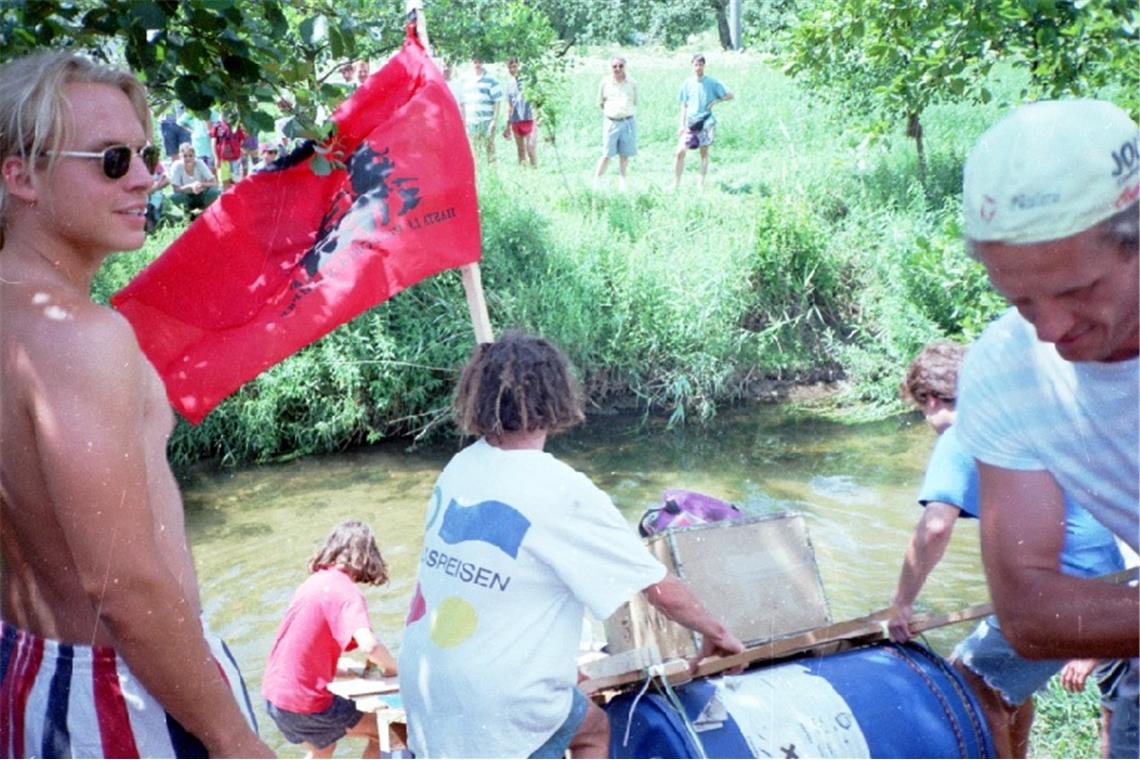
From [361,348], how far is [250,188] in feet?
20.7

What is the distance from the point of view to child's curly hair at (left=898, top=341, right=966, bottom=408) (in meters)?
4.39

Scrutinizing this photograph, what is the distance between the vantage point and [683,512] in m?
4.18

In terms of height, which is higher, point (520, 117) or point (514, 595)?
point (514, 595)

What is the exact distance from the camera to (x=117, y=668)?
A: 2287 millimetres

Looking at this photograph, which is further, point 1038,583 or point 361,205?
point 361,205

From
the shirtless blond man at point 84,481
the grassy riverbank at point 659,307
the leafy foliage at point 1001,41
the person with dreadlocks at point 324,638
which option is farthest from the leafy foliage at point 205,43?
the grassy riverbank at point 659,307

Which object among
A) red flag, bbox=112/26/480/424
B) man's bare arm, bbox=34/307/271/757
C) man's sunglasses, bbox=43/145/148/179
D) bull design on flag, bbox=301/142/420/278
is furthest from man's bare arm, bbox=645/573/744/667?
bull design on flag, bbox=301/142/420/278

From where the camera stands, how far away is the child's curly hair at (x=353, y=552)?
17.3ft

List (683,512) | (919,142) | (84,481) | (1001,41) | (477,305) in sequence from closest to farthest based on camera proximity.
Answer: (84,481)
(683,512)
(477,305)
(1001,41)
(919,142)

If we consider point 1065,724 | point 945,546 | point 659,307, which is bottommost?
point 659,307

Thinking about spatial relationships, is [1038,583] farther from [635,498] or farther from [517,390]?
[635,498]

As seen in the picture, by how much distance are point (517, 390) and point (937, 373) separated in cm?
151

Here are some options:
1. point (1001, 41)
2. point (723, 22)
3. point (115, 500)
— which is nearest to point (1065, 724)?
point (1001, 41)

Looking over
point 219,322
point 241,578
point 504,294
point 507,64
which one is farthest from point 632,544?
point 507,64
